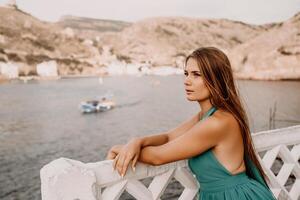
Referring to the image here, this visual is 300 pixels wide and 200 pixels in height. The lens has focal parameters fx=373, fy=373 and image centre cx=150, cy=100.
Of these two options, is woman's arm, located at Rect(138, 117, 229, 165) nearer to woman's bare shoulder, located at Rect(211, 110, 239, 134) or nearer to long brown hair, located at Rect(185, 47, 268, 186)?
woman's bare shoulder, located at Rect(211, 110, 239, 134)

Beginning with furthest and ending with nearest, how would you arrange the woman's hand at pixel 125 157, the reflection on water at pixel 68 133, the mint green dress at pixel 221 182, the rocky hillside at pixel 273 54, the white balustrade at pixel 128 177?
the rocky hillside at pixel 273 54
the reflection on water at pixel 68 133
the mint green dress at pixel 221 182
the woman's hand at pixel 125 157
the white balustrade at pixel 128 177

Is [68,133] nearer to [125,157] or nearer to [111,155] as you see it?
[111,155]

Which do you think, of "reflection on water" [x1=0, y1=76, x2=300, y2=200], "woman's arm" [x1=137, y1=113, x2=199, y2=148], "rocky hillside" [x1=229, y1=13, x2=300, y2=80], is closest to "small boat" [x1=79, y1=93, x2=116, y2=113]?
"reflection on water" [x1=0, y1=76, x2=300, y2=200]

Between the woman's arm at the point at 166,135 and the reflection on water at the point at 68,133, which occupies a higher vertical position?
the woman's arm at the point at 166,135

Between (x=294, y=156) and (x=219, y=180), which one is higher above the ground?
(x=219, y=180)

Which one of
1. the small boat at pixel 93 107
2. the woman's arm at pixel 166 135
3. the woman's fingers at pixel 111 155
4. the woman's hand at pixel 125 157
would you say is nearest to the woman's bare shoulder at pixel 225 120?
the woman's arm at pixel 166 135

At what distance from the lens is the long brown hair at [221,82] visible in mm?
2303

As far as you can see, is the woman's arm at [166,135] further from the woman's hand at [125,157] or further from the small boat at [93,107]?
the small boat at [93,107]

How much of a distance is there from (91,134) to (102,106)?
24087mm

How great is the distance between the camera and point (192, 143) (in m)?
2.16

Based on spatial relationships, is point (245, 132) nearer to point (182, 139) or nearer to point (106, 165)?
point (182, 139)

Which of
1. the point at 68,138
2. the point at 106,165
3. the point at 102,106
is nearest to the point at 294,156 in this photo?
the point at 106,165

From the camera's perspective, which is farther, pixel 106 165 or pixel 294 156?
pixel 294 156

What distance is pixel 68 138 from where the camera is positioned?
1813 inches
